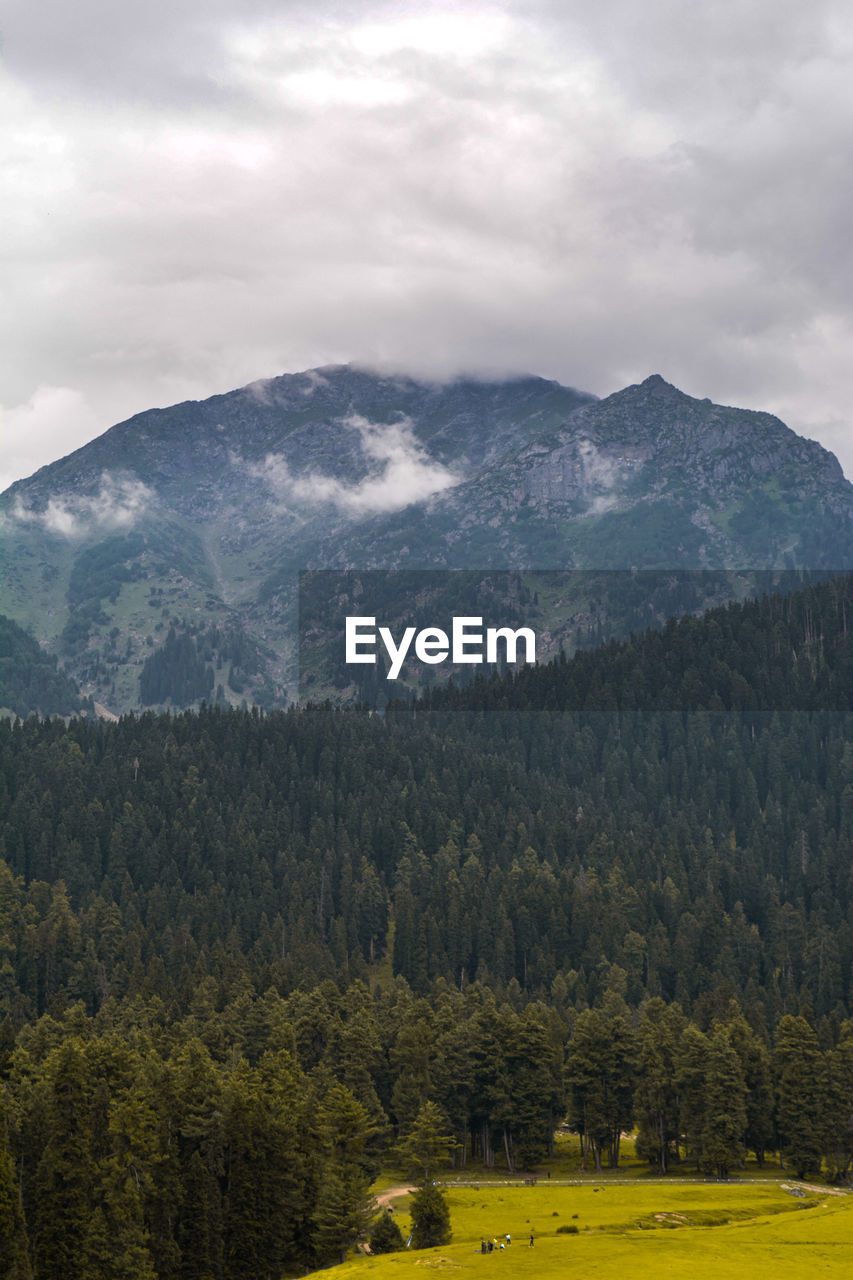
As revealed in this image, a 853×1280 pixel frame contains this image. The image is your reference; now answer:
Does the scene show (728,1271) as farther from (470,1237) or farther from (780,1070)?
(780,1070)

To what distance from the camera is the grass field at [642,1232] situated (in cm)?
9631

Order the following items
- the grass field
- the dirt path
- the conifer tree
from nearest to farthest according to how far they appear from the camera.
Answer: the grass field, the conifer tree, the dirt path

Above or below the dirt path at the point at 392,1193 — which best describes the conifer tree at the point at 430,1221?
above

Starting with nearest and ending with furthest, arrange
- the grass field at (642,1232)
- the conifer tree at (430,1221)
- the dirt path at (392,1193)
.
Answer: the grass field at (642,1232)
the conifer tree at (430,1221)
the dirt path at (392,1193)

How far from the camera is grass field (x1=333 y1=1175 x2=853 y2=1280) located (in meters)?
96.3

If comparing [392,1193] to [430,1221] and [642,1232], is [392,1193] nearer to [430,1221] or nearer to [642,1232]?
[430,1221]

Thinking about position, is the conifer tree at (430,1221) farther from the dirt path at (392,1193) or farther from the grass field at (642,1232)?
the dirt path at (392,1193)

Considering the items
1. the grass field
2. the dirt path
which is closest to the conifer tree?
the grass field

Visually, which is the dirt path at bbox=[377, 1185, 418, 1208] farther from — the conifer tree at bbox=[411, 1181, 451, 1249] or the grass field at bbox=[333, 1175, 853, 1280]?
the conifer tree at bbox=[411, 1181, 451, 1249]

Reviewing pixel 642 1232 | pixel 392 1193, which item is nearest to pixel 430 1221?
pixel 642 1232

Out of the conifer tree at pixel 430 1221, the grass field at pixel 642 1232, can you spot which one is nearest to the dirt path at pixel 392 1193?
the grass field at pixel 642 1232

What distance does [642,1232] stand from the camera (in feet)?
371

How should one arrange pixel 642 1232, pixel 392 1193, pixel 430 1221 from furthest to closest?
pixel 392 1193 → pixel 430 1221 → pixel 642 1232

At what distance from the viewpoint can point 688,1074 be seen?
160m
